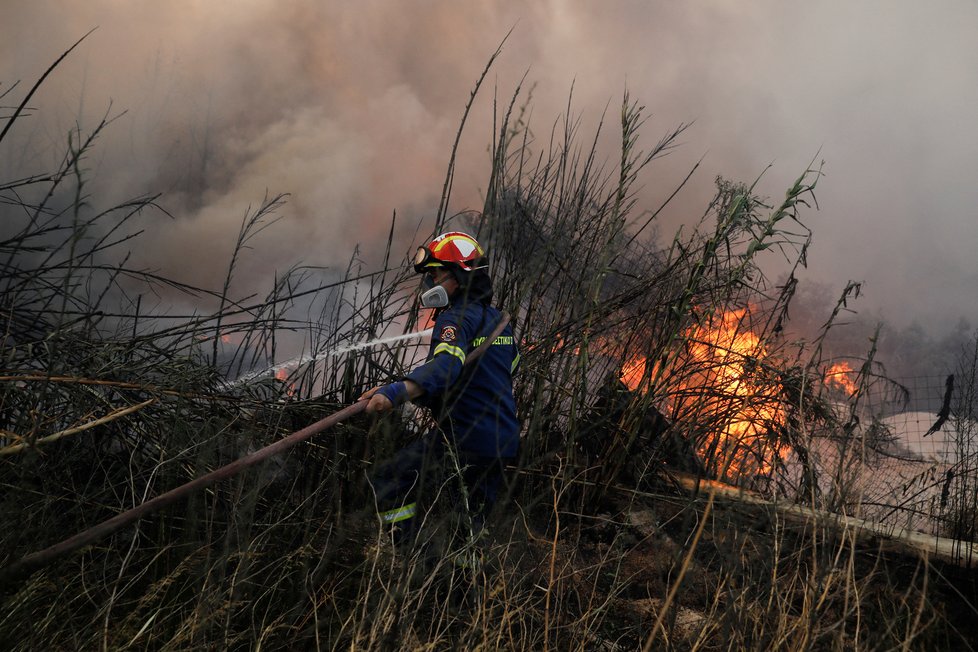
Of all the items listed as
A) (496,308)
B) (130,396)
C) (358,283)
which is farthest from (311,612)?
(496,308)

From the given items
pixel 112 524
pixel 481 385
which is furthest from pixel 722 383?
pixel 112 524

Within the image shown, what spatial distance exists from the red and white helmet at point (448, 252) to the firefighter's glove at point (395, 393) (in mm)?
704

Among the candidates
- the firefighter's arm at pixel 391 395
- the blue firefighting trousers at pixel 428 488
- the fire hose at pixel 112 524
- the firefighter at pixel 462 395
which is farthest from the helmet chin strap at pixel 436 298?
the fire hose at pixel 112 524

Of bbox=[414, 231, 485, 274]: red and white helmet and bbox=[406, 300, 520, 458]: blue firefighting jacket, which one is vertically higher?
bbox=[414, 231, 485, 274]: red and white helmet

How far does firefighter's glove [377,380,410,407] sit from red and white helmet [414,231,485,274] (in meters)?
0.70

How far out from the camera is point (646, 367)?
11.4 ft

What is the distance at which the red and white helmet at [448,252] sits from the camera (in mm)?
3205

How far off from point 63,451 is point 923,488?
4109 mm

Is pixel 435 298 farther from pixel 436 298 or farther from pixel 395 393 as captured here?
pixel 395 393

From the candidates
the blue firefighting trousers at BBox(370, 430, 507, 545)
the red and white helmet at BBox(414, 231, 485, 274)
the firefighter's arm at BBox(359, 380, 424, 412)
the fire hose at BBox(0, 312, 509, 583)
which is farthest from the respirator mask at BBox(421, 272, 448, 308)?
the fire hose at BBox(0, 312, 509, 583)

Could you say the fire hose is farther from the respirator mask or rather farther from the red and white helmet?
the red and white helmet

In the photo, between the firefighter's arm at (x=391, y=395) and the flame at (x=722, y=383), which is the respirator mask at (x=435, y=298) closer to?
the firefighter's arm at (x=391, y=395)

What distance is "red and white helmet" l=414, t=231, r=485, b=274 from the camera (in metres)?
3.21

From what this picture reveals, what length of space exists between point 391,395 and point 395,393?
2cm
